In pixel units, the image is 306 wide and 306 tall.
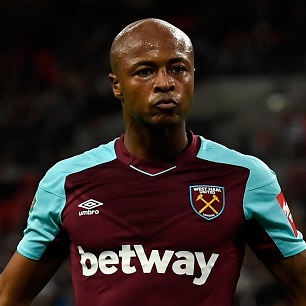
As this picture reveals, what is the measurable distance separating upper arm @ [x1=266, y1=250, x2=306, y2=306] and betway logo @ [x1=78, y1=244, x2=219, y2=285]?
21cm

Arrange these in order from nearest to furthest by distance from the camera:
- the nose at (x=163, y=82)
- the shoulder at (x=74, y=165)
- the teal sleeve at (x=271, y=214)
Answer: the nose at (x=163, y=82) → the teal sleeve at (x=271, y=214) → the shoulder at (x=74, y=165)

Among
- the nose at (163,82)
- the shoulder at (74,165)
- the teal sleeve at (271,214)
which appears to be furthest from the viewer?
the shoulder at (74,165)

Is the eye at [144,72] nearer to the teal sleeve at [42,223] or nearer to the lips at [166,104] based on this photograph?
the lips at [166,104]

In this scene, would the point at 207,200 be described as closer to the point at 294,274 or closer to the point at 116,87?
the point at 294,274

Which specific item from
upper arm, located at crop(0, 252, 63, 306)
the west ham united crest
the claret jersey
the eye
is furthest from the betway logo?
the eye

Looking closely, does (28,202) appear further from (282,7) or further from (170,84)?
(170,84)

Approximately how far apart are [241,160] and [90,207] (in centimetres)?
50

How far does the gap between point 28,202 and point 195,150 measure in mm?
5048

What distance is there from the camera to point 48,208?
268 centimetres

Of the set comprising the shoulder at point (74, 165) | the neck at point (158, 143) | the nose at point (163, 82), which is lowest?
the shoulder at point (74, 165)

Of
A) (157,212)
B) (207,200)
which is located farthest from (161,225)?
(207,200)

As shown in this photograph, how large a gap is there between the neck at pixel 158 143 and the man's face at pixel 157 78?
8 centimetres

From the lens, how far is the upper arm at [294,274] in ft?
8.55

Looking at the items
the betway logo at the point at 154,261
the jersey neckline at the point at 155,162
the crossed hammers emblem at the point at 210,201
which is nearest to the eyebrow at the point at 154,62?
the jersey neckline at the point at 155,162
